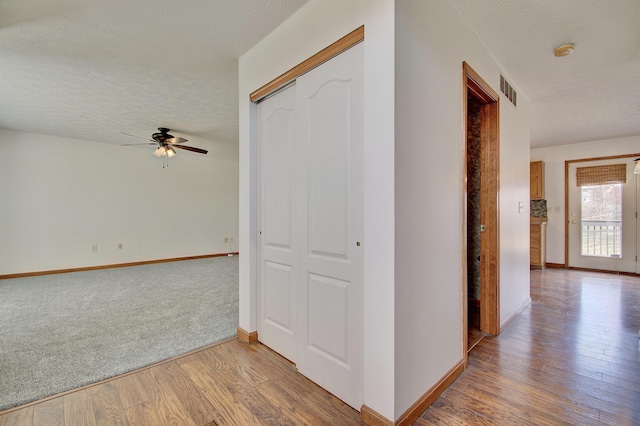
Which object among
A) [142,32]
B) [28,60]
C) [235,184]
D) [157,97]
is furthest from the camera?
[235,184]

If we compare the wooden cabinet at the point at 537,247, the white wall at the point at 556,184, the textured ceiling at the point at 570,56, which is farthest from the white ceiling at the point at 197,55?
the wooden cabinet at the point at 537,247

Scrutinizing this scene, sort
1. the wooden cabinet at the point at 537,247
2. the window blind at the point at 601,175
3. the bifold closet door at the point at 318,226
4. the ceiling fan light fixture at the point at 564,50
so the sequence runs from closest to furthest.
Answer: the bifold closet door at the point at 318,226 < the ceiling fan light fixture at the point at 564,50 < the window blind at the point at 601,175 < the wooden cabinet at the point at 537,247

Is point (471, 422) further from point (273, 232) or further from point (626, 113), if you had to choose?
point (626, 113)

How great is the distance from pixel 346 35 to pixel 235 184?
660 cm

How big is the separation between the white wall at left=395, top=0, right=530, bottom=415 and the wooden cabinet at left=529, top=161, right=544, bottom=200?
5.01m

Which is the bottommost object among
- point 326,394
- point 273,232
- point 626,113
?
point 326,394

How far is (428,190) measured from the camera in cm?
167

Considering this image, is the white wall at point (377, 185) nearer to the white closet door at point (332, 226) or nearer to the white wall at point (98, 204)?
the white closet door at point (332, 226)

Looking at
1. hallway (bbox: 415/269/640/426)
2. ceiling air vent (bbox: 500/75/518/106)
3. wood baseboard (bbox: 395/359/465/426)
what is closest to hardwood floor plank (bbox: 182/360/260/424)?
wood baseboard (bbox: 395/359/465/426)

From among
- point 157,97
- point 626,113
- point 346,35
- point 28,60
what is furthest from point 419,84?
point 626,113

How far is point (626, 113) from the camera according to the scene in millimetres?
3959

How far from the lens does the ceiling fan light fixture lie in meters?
2.36

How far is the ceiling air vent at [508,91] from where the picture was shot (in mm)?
2759

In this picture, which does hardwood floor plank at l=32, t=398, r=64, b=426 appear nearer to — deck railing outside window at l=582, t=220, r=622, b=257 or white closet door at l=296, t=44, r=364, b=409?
white closet door at l=296, t=44, r=364, b=409
